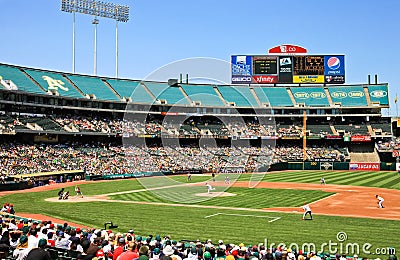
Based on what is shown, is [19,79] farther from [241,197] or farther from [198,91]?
[241,197]

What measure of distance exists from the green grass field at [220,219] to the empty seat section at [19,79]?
2668 cm

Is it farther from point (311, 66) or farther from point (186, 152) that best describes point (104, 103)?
point (311, 66)

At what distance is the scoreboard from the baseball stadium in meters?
0.21

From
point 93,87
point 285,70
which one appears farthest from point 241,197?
point 285,70

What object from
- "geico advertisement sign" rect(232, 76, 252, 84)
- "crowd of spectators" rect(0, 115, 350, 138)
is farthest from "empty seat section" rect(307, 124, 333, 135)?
"geico advertisement sign" rect(232, 76, 252, 84)

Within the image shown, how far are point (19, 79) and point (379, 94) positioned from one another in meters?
72.7

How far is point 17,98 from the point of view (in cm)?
6153

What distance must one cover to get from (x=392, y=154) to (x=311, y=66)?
23772mm

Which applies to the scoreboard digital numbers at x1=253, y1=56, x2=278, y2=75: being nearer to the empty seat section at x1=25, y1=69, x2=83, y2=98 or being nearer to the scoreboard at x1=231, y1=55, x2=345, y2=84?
the scoreboard at x1=231, y1=55, x2=345, y2=84

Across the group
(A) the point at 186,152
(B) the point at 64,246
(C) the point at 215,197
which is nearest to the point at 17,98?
(A) the point at 186,152

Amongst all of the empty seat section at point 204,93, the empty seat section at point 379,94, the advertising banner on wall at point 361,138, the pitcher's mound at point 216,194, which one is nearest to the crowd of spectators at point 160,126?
the empty seat section at point 204,93

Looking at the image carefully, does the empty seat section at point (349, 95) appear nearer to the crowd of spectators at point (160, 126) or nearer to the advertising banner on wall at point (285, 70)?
the crowd of spectators at point (160, 126)

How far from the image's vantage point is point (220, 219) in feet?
86.6

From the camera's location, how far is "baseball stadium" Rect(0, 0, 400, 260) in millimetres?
18062
